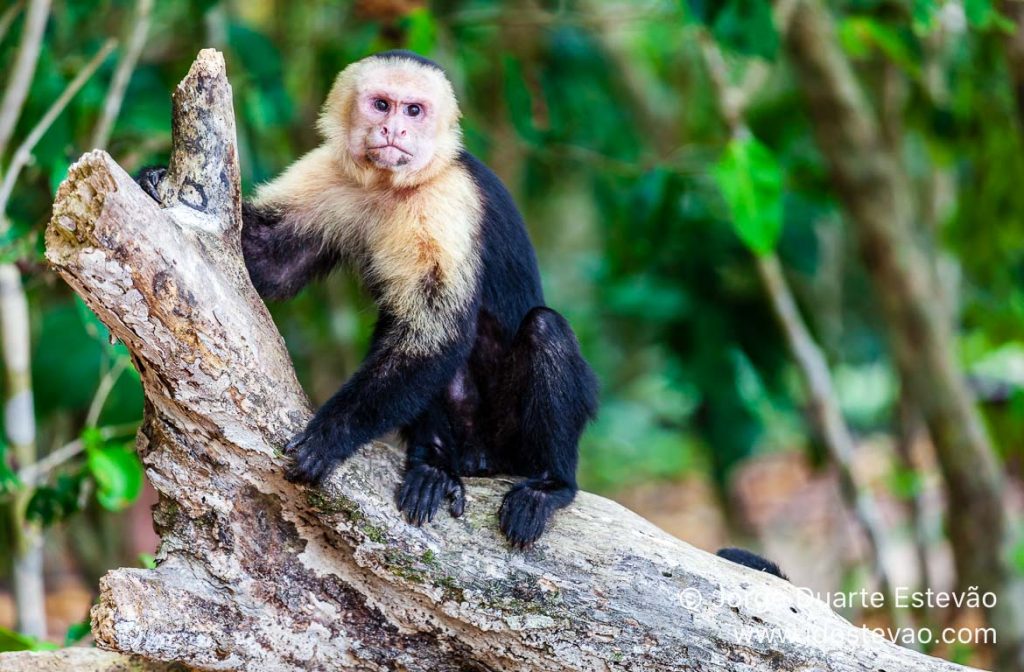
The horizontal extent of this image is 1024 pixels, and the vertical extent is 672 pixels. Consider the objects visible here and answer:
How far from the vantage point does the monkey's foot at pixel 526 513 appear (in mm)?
2643

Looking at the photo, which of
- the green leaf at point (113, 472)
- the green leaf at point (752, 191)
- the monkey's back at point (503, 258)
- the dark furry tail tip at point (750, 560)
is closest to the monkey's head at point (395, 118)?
the monkey's back at point (503, 258)

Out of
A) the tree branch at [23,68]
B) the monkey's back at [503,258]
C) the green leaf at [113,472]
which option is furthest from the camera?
the tree branch at [23,68]

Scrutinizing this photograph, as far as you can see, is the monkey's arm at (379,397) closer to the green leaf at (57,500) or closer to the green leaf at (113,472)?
the green leaf at (113,472)

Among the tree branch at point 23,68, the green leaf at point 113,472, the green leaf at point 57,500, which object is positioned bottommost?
the green leaf at point 57,500

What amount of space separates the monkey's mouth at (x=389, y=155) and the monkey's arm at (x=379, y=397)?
44 cm

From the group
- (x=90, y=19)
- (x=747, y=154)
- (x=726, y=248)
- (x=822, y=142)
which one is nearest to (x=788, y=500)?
(x=726, y=248)

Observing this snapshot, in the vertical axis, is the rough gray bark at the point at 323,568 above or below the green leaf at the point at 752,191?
below

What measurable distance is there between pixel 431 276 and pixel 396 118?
463mm

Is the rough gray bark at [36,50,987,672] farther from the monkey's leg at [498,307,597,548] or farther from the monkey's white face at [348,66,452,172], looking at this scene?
the monkey's white face at [348,66,452,172]

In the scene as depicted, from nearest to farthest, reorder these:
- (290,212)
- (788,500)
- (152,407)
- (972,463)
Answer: (152,407)
(290,212)
(972,463)
(788,500)

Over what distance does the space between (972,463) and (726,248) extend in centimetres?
163

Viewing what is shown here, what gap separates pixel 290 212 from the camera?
10.5 feet

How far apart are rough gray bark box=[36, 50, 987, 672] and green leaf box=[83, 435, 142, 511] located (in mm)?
775

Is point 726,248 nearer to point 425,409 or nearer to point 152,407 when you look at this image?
point 425,409
